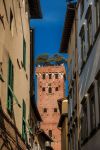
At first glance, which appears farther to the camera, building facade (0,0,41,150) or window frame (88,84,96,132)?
window frame (88,84,96,132)

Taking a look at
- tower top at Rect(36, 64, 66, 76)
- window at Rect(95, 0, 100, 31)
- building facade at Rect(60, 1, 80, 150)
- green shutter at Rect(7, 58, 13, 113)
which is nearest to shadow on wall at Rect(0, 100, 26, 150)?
green shutter at Rect(7, 58, 13, 113)

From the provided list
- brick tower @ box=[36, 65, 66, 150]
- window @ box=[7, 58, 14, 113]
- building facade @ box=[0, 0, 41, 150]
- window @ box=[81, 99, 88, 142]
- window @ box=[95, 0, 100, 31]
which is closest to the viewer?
building facade @ box=[0, 0, 41, 150]

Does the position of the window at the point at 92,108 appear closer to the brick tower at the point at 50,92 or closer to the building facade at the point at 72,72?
the building facade at the point at 72,72

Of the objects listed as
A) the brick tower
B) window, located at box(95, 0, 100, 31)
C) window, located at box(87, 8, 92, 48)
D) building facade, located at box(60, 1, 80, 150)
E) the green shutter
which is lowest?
the brick tower

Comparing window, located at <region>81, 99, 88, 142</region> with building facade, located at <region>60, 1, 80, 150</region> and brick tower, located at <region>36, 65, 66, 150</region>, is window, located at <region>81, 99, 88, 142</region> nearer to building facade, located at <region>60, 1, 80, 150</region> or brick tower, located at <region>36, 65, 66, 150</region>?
building facade, located at <region>60, 1, 80, 150</region>

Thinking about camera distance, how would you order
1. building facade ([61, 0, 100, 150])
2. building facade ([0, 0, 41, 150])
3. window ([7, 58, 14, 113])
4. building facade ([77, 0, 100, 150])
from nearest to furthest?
building facade ([0, 0, 41, 150]) → window ([7, 58, 14, 113]) → building facade ([77, 0, 100, 150]) → building facade ([61, 0, 100, 150])

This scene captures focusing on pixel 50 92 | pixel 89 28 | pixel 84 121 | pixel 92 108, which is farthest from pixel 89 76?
pixel 50 92

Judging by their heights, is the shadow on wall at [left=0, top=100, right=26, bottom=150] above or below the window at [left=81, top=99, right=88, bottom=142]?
above

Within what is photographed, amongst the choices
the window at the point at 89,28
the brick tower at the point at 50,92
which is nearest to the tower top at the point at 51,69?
the brick tower at the point at 50,92

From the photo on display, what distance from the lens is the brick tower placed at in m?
120

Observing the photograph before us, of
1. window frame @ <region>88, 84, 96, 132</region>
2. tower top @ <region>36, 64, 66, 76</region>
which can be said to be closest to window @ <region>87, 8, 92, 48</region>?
window frame @ <region>88, 84, 96, 132</region>

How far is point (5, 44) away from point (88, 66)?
5371 mm

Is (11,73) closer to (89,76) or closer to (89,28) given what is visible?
(89,76)

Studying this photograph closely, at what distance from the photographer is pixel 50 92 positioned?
126562mm
